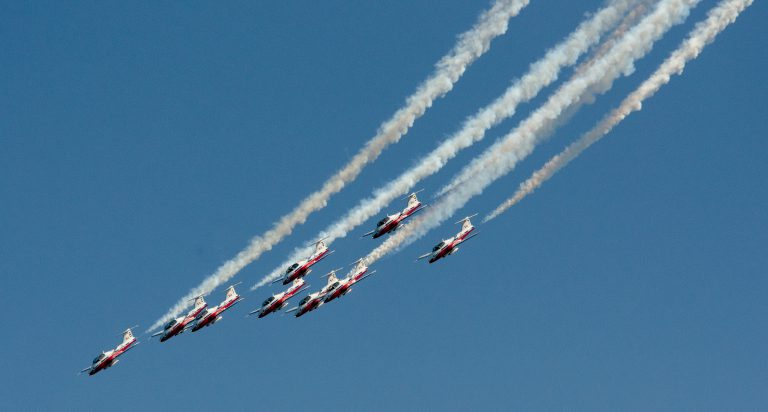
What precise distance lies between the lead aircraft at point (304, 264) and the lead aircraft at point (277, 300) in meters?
2.04

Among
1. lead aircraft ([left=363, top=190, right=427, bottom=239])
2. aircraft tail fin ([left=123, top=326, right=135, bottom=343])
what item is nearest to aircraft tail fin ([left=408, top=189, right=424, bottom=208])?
lead aircraft ([left=363, top=190, right=427, bottom=239])

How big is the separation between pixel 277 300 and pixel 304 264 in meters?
4.01

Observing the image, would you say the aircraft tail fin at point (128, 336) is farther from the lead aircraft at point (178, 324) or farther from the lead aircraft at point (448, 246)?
the lead aircraft at point (448, 246)

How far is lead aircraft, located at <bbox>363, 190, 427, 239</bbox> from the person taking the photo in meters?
87.2

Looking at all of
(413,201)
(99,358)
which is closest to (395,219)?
(413,201)

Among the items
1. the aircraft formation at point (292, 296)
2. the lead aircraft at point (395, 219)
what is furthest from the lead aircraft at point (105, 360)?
the lead aircraft at point (395, 219)

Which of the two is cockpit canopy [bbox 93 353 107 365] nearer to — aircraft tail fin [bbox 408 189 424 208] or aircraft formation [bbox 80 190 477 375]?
aircraft formation [bbox 80 190 477 375]

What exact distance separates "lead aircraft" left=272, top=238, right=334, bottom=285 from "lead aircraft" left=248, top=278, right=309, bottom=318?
80.4 inches

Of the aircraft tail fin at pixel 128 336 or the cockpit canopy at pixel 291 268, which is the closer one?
the cockpit canopy at pixel 291 268

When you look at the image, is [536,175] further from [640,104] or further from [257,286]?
[257,286]

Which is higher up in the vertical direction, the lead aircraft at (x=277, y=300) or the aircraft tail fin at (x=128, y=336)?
the aircraft tail fin at (x=128, y=336)

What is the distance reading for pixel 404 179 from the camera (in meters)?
80.1

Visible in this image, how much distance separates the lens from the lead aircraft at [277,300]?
93875mm

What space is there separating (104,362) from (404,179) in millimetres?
27713
